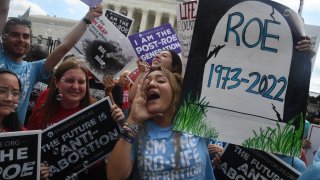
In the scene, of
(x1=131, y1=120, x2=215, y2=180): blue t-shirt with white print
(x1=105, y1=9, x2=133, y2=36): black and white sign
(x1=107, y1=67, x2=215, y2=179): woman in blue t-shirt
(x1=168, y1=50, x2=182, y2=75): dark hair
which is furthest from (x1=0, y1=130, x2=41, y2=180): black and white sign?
(x1=105, y1=9, x2=133, y2=36): black and white sign

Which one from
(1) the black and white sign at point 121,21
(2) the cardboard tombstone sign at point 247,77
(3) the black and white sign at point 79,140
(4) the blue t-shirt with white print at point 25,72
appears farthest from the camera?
(1) the black and white sign at point 121,21

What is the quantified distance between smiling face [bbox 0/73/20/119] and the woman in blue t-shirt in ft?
2.37

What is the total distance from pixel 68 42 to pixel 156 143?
1678mm

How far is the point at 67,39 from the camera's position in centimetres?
357

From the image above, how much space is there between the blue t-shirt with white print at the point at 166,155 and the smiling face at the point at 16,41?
64.5 inches

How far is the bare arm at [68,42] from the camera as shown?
Result: 3477mm

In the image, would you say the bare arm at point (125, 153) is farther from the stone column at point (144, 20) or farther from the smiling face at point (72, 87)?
the stone column at point (144, 20)

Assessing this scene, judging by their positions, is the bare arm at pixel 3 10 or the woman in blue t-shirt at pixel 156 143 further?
the bare arm at pixel 3 10

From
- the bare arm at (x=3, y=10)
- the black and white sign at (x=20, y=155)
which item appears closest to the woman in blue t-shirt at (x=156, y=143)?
the black and white sign at (x=20, y=155)

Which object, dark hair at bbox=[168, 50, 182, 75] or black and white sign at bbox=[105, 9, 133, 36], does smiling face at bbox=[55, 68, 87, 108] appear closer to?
dark hair at bbox=[168, 50, 182, 75]

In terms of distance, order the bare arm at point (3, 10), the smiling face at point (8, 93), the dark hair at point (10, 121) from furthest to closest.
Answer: the bare arm at point (3, 10), the dark hair at point (10, 121), the smiling face at point (8, 93)

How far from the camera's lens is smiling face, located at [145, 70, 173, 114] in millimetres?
2283

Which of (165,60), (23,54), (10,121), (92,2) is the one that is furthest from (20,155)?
(92,2)

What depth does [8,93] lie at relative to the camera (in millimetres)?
2477
